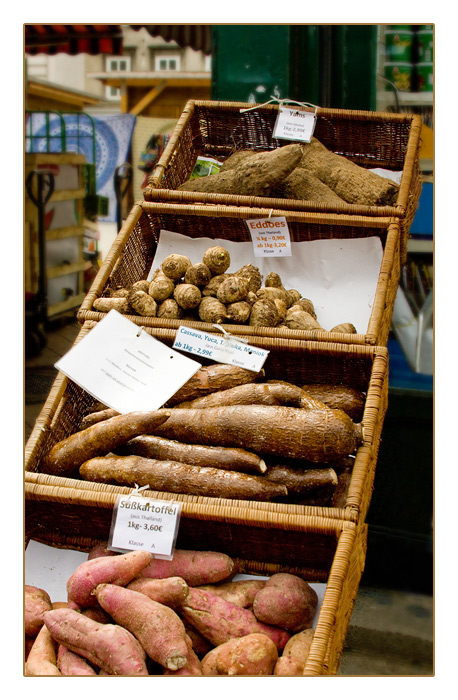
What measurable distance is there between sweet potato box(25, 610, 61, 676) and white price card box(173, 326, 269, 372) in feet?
2.38

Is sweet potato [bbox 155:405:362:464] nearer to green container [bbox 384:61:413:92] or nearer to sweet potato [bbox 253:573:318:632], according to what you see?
sweet potato [bbox 253:573:318:632]

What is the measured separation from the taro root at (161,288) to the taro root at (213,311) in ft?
0.38

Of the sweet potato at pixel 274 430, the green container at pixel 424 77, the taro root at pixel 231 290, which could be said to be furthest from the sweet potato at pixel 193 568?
the green container at pixel 424 77

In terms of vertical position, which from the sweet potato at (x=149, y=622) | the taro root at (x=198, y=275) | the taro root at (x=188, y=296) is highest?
the taro root at (x=198, y=275)

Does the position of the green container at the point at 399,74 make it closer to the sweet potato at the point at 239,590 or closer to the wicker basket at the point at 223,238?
the wicker basket at the point at 223,238

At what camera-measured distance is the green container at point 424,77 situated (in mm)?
1938

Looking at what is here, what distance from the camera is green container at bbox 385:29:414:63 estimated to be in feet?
6.41

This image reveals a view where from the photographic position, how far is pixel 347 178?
2.26m

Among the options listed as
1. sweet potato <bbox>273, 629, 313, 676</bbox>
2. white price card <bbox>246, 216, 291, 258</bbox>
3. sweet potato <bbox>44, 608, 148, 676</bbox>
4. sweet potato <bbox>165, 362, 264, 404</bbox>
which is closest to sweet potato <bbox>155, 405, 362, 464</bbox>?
sweet potato <bbox>165, 362, 264, 404</bbox>

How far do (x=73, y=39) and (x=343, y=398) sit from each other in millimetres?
1249

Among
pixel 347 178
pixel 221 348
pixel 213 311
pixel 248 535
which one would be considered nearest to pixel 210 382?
pixel 221 348

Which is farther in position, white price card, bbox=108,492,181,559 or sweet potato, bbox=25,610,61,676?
white price card, bbox=108,492,181,559

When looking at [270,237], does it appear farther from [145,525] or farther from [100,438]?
[145,525]

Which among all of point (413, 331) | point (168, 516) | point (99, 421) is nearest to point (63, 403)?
point (99, 421)
